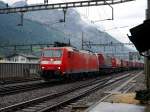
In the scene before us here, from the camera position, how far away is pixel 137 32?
891 cm

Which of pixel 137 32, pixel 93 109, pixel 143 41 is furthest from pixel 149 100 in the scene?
pixel 137 32

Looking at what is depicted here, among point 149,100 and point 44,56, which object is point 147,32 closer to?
point 149,100

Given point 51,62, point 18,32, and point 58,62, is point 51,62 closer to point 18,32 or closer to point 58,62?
point 58,62

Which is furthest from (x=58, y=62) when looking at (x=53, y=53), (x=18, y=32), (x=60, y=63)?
Result: (x=18, y=32)

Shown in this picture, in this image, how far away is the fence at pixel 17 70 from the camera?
36.2 meters

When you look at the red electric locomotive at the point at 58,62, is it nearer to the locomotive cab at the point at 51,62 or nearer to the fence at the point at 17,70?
the locomotive cab at the point at 51,62

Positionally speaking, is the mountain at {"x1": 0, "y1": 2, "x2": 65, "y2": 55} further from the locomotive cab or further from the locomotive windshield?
the locomotive cab

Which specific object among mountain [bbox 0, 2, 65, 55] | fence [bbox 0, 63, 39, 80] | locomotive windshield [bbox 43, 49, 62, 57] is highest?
mountain [bbox 0, 2, 65, 55]

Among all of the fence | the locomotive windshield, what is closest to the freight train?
the locomotive windshield

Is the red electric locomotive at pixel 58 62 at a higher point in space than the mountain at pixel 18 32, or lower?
lower

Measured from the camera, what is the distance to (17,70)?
3953 cm

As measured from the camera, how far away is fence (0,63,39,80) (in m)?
36.2

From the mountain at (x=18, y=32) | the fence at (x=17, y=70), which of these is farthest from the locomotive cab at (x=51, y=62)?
the mountain at (x=18, y=32)

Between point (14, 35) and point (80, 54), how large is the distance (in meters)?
108
